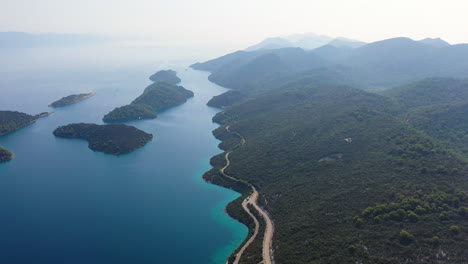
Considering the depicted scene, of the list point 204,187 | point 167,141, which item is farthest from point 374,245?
point 167,141

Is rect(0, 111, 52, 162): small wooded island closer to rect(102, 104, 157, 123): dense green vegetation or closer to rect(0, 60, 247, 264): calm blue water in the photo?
rect(0, 60, 247, 264): calm blue water

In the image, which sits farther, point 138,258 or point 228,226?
point 228,226

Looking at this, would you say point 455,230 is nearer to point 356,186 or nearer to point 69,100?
point 356,186

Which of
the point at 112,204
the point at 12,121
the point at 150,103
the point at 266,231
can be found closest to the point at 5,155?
the point at 12,121

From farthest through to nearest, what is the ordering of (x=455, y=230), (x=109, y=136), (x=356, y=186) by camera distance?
(x=109, y=136) < (x=356, y=186) < (x=455, y=230)

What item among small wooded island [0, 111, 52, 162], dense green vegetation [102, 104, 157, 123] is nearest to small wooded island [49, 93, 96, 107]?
small wooded island [0, 111, 52, 162]

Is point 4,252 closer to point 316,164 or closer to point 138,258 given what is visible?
point 138,258
